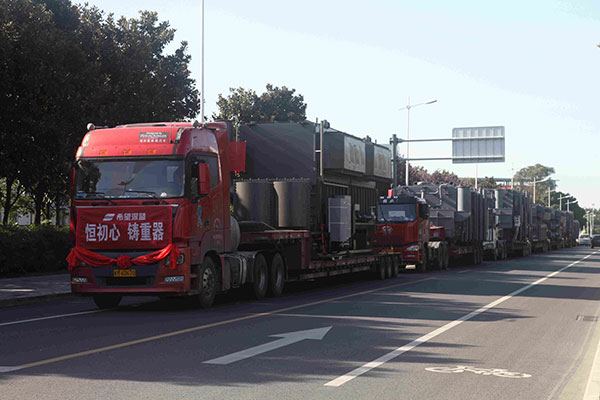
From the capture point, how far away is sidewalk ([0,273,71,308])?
56.4 ft

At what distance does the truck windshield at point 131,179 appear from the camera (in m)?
15.0

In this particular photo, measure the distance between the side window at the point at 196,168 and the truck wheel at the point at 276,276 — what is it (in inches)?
131

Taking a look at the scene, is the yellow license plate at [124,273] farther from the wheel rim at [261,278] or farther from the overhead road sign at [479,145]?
the overhead road sign at [479,145]

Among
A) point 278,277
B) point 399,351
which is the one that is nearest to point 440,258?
point 278,277

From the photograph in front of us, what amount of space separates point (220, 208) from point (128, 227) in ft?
7.44

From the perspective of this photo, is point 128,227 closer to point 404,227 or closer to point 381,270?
point 381,270

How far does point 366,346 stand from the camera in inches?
430

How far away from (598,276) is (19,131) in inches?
824

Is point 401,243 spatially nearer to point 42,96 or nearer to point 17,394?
point 42,96

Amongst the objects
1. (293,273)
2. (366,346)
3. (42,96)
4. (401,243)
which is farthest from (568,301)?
(42,96)

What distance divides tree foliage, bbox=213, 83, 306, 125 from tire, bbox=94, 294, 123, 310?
4331cm

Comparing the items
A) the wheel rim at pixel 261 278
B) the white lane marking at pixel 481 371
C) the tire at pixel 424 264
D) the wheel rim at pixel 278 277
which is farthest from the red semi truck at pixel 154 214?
the tire at pixel 424 264

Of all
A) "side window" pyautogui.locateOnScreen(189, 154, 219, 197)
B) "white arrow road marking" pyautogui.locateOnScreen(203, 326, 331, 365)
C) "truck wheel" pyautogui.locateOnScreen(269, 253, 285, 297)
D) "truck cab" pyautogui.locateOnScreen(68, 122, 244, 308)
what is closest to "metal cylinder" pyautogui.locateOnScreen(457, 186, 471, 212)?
"truck wheel" pyautogui.locateOnScreen(269, 253, 285, 297)

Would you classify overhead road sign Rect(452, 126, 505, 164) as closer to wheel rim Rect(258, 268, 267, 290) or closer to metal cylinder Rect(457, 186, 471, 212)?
metal cylinder Rect(457, 186, 471, 212)
